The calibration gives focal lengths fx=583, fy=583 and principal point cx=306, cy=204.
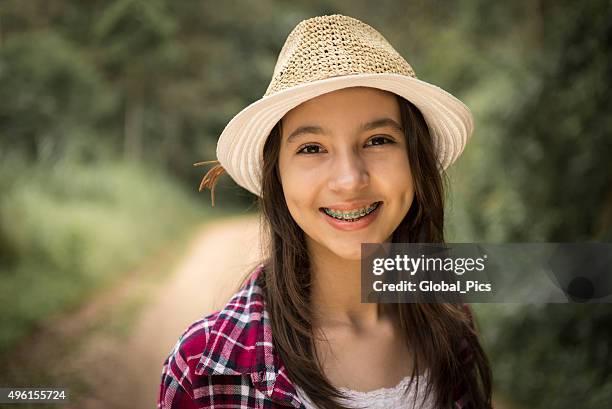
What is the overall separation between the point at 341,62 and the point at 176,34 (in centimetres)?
462

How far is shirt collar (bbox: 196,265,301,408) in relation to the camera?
129 centimetres

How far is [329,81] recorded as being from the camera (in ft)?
4.07

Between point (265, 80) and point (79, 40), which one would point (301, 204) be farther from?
point (265, 80)

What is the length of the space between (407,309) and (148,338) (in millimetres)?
2932

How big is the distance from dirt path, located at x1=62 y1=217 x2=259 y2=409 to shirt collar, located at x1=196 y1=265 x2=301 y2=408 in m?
0.65

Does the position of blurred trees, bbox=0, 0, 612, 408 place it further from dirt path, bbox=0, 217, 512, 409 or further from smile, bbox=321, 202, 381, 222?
smile, bbox=321, 202, 381, 222

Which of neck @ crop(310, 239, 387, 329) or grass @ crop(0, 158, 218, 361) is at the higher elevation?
grass @ crop(0, 158, 218, 361)

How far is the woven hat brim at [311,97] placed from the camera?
1.28m

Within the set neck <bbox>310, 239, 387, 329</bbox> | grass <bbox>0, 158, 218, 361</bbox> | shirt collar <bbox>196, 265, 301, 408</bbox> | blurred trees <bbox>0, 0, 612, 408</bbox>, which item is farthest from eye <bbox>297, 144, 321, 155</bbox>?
grass <bbox>0, 158, 218, 361</bbox>

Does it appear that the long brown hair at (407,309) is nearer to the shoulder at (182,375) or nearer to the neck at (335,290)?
the neck at (335,290)

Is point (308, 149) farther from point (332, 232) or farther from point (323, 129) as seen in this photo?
point (332, 232)

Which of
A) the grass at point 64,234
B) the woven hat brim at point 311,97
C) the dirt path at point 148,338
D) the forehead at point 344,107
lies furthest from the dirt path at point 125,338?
the forehead at point 344,107

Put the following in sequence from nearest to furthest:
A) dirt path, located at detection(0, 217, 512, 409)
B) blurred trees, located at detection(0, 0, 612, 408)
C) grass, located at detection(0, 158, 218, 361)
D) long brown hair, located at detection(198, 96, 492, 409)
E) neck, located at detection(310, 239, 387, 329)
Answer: long brown hair, located at detection(198, 96, 492, 409) < neck, located at detection(310, 239, 387, 329) < blurred trees, located at detection(0, 0, 612, 408) < dirt path, located at detection(0, 217, 512, 409) < grass, located at detection(0, 158, 218, 361)

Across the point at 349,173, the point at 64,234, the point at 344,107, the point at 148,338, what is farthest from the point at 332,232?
the point at 64,234
